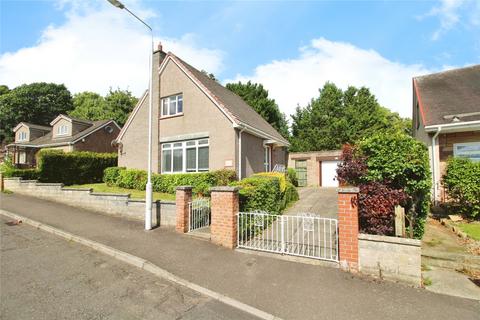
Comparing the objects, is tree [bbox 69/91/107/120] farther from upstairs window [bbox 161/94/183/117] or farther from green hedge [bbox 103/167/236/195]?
upstairs window [bbox 161/94/183/117]

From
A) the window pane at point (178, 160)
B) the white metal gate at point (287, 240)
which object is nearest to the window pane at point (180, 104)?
the window pane at point (178, 160)

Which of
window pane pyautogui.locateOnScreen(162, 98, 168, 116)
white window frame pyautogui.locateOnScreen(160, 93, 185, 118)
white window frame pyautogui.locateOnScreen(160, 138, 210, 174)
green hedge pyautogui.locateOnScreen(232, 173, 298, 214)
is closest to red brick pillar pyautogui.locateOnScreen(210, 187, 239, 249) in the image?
green hedge pyautogui.locateOnScreen(232, 173, 298, 214)

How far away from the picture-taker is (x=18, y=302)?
173 inches

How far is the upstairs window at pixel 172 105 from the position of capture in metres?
15.4

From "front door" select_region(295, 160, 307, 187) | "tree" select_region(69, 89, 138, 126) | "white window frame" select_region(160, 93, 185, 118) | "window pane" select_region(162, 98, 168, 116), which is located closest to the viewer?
"white window frame" select_region(160, 93, 185, 118)

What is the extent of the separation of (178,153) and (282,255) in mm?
10027

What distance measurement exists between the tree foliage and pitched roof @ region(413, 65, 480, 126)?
16.0m

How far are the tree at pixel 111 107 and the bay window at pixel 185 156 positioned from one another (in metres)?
28.8

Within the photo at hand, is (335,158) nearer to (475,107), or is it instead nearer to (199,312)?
(475,107)

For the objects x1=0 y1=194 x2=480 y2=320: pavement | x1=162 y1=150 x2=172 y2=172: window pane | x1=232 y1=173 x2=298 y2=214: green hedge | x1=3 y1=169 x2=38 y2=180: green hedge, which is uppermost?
x1=162 y1=150 x2=172 y2=172: window pane

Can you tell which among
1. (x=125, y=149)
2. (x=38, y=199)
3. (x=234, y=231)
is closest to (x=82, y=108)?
(x=125, y=149)

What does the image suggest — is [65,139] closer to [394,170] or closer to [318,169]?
[318,169]

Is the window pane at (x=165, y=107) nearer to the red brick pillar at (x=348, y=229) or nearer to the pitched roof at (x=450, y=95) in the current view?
the red brick pillar at (x=348, y=229)

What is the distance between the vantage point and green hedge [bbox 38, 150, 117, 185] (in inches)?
607
